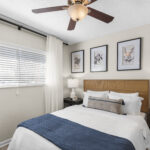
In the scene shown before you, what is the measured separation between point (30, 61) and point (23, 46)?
0.39 metres

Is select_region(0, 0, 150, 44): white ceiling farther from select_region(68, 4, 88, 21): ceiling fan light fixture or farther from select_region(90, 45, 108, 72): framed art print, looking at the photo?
select_region(68, 4, 88, 21): ceiling fan light fixture

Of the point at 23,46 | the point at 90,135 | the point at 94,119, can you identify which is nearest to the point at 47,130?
the point at 90,135

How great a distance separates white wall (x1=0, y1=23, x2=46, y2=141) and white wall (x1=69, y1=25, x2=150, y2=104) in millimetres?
1296

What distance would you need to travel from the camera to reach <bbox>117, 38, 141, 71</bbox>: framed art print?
250 cm

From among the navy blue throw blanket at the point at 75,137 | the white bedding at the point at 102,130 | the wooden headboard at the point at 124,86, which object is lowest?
the white bedding at the point at 102,130

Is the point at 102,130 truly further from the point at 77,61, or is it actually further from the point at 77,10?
the point at 77,61

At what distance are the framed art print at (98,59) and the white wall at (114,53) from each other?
4.2 inches

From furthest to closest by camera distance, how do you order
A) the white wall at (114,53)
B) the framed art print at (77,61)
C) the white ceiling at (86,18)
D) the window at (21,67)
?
the framed art print at (77,61) → the white wall at (114,53) → the window at (21,67) → the white ceiling at (86,18)

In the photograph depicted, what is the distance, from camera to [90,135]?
1.36 metres

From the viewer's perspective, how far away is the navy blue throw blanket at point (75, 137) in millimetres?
1159

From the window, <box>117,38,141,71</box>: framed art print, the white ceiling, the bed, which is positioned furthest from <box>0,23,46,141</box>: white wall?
<box>117,38,141,71</box>: framed art print

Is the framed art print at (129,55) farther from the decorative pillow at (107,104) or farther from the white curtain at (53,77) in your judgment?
the white curtain at (53,77)

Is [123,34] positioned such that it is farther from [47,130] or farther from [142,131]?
[47,130]

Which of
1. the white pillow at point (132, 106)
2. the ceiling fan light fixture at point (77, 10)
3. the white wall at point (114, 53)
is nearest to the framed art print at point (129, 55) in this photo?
the white wall at point (114, 53)
